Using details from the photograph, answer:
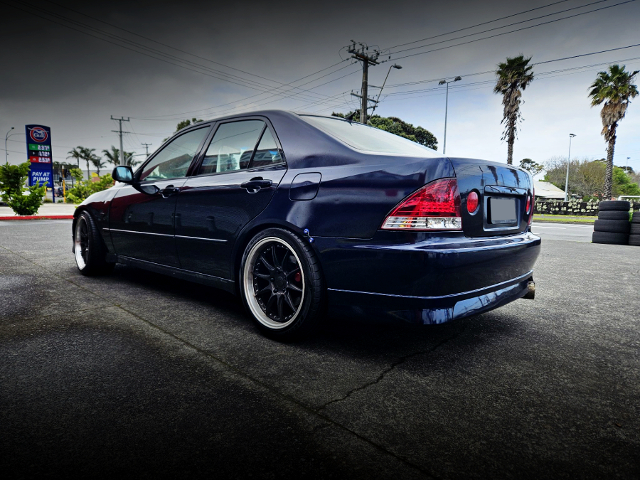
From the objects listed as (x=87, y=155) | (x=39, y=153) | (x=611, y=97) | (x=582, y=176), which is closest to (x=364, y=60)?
(x=611, y=97)

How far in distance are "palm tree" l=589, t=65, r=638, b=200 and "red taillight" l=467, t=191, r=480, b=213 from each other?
29.6 metres

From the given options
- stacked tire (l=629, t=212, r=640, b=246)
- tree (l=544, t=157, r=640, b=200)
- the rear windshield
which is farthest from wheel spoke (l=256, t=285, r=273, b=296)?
tree (l=544, t=157, r=640, b=200)

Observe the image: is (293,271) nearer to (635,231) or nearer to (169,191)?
(169,191)

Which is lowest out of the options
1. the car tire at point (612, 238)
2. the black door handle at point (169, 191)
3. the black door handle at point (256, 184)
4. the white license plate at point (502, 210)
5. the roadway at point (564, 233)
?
the roadway at point (564, 233)

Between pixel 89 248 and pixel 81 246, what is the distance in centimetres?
37

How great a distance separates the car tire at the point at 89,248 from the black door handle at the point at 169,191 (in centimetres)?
143

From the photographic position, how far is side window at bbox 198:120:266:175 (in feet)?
9.78

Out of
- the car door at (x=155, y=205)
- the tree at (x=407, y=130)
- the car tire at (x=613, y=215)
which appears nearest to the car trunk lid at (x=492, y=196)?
the car door at (x=155, y=205)

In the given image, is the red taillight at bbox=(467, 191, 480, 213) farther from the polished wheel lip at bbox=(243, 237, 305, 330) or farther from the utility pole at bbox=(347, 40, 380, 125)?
the utility pole at bbox=(347, 40, 380, 125)

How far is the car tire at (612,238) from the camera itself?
9219mm

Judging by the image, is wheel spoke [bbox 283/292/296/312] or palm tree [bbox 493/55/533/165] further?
palm tree [bbox 493/55/533/165]

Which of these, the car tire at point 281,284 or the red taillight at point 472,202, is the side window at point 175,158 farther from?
the red taillight at point 472,202

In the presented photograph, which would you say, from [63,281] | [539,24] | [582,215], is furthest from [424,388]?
[582,215]

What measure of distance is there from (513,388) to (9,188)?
19004 millimetres
